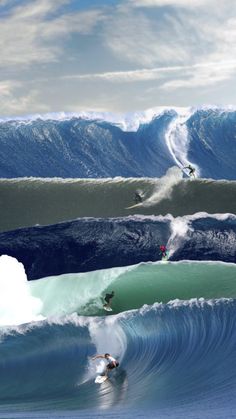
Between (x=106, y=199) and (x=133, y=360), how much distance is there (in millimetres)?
24258

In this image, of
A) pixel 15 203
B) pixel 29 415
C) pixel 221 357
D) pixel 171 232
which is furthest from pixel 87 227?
pixel 29 415

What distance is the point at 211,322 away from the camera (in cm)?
1817

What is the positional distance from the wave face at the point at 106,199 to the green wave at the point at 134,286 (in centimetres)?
881

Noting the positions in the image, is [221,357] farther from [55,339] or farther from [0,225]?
[0,225]

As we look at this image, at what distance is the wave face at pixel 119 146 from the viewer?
58938 mm

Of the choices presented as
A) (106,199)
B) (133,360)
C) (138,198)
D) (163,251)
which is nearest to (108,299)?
(133,360)

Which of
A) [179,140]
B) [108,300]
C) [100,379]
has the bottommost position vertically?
[179,140]

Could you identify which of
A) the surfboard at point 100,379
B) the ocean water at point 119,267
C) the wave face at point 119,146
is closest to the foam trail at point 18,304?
the ocean water at point 119,267

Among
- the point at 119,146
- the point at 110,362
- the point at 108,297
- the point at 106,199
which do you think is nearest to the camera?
the point at 110,362

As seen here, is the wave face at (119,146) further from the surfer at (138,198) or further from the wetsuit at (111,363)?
the wetsuit at (111,363)

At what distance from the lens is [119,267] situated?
2988cm

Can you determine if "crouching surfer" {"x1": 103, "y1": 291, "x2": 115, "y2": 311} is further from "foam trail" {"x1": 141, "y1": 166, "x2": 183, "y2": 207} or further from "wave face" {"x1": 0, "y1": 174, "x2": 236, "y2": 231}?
"foam trail" {"x1": 141, "y1": 166, "x2": 183, "y2": 207}

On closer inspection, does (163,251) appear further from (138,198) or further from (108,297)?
(108,297)

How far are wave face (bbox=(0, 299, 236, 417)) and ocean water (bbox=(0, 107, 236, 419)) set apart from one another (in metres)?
0.04
